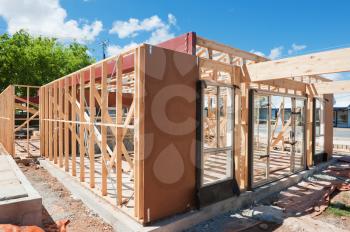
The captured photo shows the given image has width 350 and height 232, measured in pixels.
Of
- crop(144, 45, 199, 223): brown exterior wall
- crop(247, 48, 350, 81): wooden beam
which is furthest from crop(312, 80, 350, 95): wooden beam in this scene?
crop(144, 45, 199, 223): brown exterior wall

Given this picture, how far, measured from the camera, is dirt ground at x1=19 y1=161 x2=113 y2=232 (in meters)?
4.57

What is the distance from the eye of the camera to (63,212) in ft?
17.0

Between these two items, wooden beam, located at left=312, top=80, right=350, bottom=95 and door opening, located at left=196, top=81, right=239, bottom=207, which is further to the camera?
wooden beam, located at left=312, top=80, right=350, bottom=95

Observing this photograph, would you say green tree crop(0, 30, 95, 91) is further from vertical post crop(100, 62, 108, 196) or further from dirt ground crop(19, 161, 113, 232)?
vertical post crop(100, 62, 108, 196)

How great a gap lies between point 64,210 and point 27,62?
61.8 ft

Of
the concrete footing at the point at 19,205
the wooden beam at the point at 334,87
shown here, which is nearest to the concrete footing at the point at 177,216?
the concrete footing at the point at 19,205

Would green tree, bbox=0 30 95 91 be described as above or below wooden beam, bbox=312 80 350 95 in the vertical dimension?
above

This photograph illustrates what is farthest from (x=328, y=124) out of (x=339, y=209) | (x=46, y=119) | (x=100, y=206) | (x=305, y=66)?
(x=46, y=119)

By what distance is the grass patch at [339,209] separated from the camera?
17.1 feet

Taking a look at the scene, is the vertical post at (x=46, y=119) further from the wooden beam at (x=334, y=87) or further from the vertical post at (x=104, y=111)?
the wooden beam at (x=334, y=87)

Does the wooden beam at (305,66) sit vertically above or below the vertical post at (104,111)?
above

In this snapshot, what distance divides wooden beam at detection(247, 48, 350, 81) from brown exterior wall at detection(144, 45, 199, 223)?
4.88 feet

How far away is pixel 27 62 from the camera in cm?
2019

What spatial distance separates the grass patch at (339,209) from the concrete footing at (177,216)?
1.27 metres
